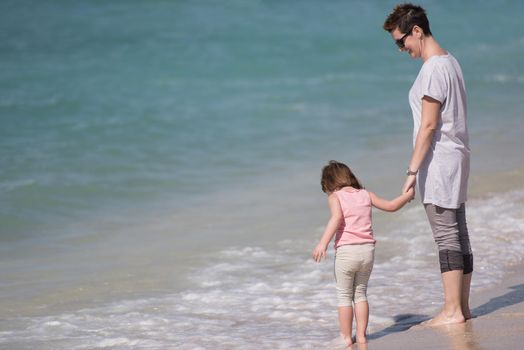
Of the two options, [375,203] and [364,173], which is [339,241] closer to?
[375,203]

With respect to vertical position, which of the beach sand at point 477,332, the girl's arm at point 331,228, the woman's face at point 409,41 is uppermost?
the woman's face at point 409,41

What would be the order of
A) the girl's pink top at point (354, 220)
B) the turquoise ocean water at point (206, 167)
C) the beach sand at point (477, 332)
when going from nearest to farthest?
the beach sand at point (477, 332) → the girl's pink top at point (354, 220) → the turquoise ocean water at point (206, 167)

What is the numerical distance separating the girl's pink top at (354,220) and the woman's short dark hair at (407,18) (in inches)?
35.0

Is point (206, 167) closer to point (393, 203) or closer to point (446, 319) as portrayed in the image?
point (446, 319)

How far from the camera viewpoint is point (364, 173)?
10281 mm

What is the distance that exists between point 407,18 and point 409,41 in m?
0.12

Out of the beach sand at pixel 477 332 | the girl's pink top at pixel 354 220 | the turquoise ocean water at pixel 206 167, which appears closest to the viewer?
the beach sand at pixel 477 332

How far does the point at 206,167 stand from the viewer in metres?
11.6

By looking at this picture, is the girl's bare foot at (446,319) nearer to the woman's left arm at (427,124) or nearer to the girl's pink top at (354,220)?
the girl's pink top at (354,220)

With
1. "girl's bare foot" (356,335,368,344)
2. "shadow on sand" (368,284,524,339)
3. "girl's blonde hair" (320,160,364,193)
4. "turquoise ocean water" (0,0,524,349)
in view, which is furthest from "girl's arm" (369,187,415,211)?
"turquoise ocean water" (0,0,524,349)

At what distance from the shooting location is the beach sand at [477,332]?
14.9ft

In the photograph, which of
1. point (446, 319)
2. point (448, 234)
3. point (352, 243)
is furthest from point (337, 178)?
point (446, 319)

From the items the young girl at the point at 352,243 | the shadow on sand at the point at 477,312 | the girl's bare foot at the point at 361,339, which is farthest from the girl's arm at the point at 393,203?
the shadow on sand at the point at 477,312

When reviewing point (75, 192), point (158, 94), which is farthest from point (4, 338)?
point (158, 94)
